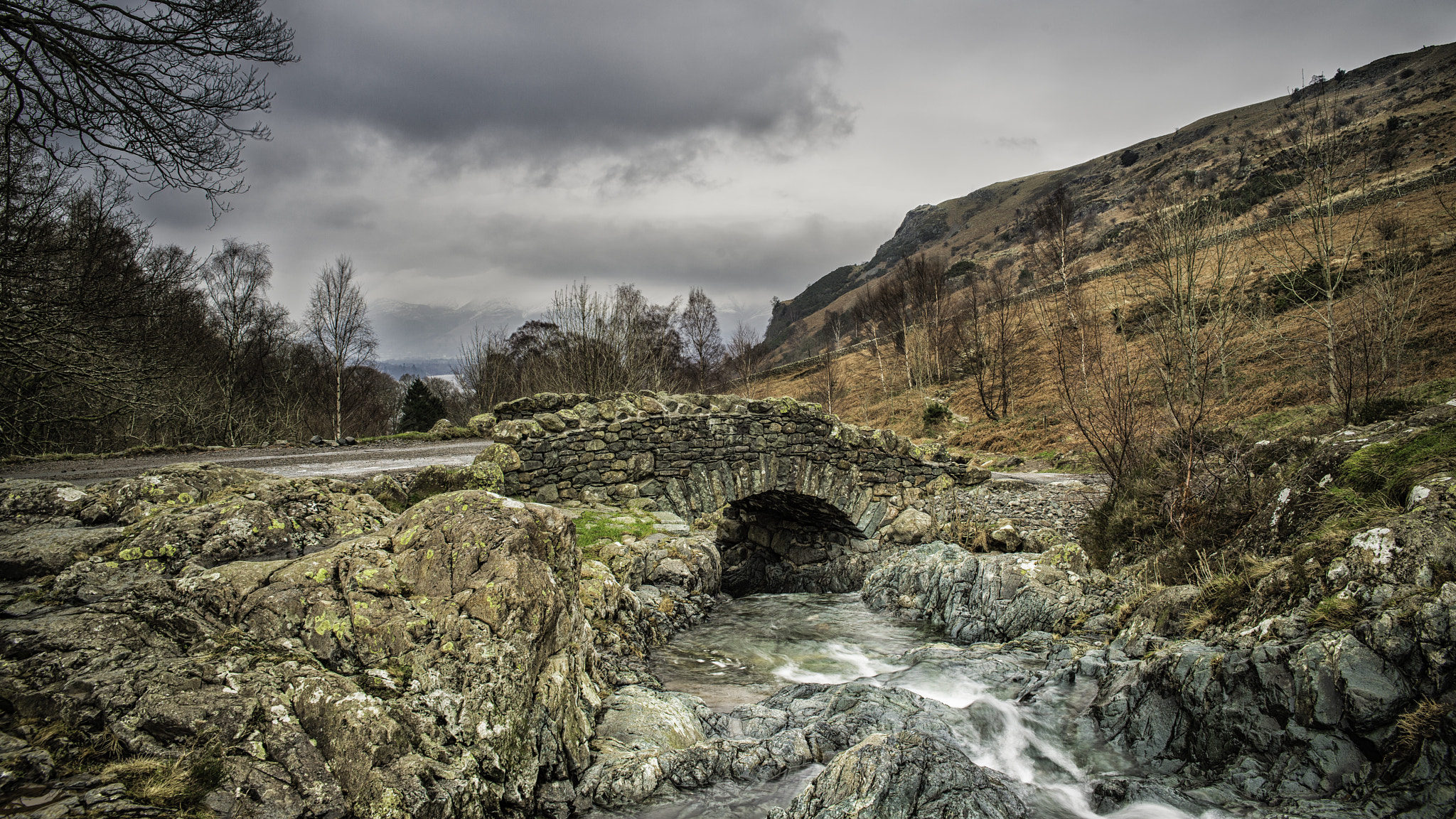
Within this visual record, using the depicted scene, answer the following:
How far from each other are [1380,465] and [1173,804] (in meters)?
4.07

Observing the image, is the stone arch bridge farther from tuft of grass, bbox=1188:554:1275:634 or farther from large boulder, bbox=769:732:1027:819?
large boulder, bbox=769:732:1027:819

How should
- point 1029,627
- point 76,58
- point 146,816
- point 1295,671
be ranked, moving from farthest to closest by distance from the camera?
point 1029,627
point 76,58
point 1295,671
point 146,816

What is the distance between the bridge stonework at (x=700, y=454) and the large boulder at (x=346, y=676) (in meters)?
6.81

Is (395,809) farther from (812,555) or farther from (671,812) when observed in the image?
(812,555)

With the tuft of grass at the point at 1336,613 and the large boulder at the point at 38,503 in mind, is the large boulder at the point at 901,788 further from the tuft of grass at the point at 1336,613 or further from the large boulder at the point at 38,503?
the large boulder at the point at 38,503

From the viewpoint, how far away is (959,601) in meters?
8.98

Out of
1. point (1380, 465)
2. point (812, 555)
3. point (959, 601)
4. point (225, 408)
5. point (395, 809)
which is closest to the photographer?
→ point (395, 809)

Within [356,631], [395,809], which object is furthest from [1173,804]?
[356,631]

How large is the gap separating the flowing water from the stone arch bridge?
237cm

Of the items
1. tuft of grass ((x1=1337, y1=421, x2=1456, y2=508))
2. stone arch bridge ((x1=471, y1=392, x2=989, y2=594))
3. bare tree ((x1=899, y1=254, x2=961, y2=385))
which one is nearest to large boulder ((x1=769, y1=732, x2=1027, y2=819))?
tuft of grass ((x1=1337, y1=421, x2=1456, y2=508))

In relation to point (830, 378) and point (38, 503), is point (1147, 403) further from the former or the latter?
point (830, 378)

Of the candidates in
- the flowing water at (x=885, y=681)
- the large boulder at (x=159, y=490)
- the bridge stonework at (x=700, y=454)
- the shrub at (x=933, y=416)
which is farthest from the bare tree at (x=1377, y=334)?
the shrub at (x=933, y=416)

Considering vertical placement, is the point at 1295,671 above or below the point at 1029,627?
above

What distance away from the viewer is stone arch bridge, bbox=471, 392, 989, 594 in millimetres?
11133
